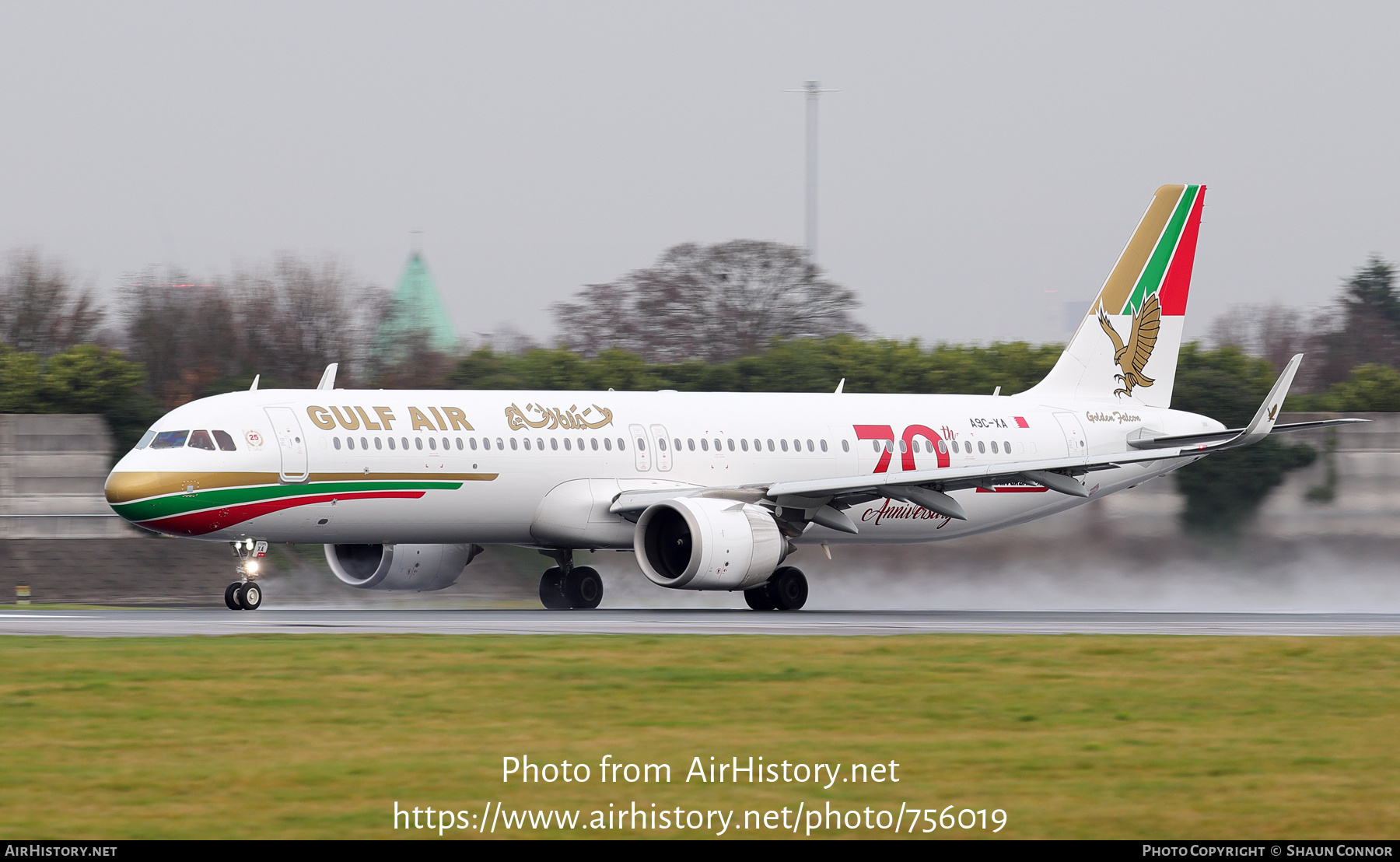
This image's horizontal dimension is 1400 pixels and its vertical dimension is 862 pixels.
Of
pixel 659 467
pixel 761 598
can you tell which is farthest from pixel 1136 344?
pixel 659 467

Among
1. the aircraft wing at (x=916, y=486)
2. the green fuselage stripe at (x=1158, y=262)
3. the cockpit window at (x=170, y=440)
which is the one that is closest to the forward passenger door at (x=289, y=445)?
the cockpit window at (x=170, y=440)

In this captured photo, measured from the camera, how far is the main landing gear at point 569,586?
1303 inches

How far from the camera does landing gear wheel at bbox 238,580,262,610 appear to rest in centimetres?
2814

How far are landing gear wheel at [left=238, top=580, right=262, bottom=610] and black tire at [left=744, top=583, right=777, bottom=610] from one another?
8.20 meters

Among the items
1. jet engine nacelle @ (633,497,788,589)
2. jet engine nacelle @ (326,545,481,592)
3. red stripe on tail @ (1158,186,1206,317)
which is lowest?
jet engine nacelle @ (326,545,481,592)

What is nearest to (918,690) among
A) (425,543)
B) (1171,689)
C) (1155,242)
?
(1171,689)

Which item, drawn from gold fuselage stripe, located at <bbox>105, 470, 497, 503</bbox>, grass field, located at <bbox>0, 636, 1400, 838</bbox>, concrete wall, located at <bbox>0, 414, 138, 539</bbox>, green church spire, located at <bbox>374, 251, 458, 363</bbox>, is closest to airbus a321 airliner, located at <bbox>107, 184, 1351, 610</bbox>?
A: gold fuselage stripe, located at <bbox>105, 470, 497, 503</bbox>

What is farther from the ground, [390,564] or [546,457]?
[546,457]

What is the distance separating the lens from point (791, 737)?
13656mm

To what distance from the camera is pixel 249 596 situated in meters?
28.2

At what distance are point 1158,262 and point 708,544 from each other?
14.4 metres

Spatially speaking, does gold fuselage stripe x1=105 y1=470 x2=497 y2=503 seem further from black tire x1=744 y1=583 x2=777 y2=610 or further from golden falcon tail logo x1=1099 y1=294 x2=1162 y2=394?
golden falcon tail logo x1=1099 y1=294 x2=1162 y2=394

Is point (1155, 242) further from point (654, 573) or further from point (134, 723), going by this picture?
point (134, 723)

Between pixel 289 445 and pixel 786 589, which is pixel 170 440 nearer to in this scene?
pixel 289 445
